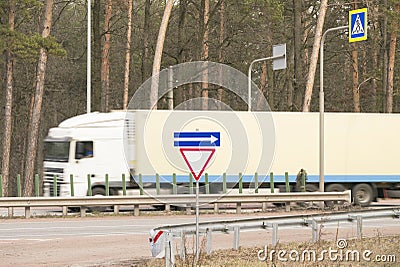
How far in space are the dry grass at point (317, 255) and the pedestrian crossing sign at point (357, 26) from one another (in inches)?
562

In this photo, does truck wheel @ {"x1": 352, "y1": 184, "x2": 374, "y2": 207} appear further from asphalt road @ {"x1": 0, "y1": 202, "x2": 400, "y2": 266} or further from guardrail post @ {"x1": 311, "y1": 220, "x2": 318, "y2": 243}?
guardrail post @ {"x1": 311, "y1": 220, "x2": 318, "y2": 243}

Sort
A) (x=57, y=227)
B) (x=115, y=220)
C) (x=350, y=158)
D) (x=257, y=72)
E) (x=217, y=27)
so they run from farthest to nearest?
(x=257, y=72)
(x=217, y=27)
(x=350, y=158)
(x=115, y=220)
(x=57, y=227)

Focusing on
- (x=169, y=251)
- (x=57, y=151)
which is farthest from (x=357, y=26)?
(x=169, y=251)

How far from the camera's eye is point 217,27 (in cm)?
5562

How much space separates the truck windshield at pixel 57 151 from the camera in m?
30.7

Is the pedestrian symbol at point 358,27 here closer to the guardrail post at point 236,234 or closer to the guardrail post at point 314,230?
the guardrail post at point 314,230

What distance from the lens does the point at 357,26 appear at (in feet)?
104

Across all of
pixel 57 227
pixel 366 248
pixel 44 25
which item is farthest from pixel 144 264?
pixel 44 25

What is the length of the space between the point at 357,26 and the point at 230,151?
5.97m

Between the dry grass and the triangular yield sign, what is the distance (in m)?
1.36

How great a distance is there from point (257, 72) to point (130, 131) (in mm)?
35570

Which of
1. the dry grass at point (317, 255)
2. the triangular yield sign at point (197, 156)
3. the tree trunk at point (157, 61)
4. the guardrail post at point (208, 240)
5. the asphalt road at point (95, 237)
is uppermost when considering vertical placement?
the tree trunk at point (157, 61)

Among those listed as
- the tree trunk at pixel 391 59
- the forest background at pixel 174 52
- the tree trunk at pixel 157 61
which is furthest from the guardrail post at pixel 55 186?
the tree trunk at pixel 391 59

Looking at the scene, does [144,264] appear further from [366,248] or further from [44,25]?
[44,25]
